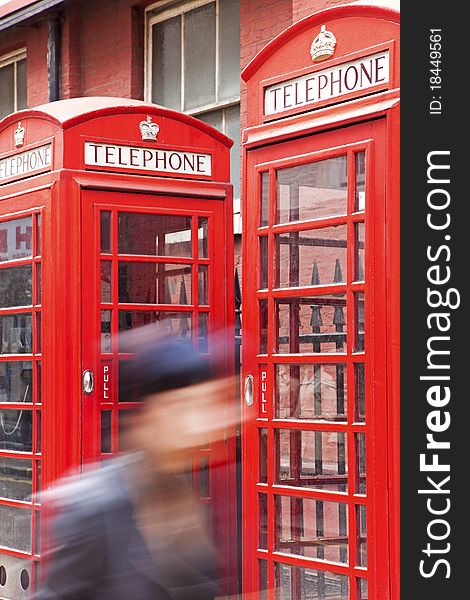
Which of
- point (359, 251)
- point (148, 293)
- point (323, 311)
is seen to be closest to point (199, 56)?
point (148, 293)

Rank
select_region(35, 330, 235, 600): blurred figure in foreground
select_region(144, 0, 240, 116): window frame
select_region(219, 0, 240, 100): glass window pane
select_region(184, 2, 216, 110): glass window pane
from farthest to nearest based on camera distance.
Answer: select_region(184, 2, 216, 110): glass window pane, select_region(144, 0, 240, 116): window frame, select_region(219, 0, 240, 100): glass window pane, select_region(35, 330, 235, 600): blurred figure in foreground

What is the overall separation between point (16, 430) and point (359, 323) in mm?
2466

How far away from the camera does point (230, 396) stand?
19.9ft

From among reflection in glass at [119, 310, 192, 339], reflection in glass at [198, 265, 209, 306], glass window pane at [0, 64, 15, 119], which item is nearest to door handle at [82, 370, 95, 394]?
reflection in glass at [119, 310, 192, 339]

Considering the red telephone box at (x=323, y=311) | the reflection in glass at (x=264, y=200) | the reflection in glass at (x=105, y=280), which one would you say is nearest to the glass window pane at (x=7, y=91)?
the reflection in glass at (x=105, y=280)

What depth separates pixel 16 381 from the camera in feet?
20.4

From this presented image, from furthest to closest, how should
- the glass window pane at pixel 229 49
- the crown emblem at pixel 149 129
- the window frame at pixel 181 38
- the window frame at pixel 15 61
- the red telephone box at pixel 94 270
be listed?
the window frame at pixel 15 61 → the window frame at pixel 181 38 → the glass window pane at pixel 229 49 → the crown emblem at pixel 149 129 → the red telephone box at pixel 94 270

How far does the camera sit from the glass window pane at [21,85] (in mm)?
11719

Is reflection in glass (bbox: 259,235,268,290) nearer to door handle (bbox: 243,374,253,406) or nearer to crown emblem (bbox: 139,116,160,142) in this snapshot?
door handle (bbox: 243,374,253,406)

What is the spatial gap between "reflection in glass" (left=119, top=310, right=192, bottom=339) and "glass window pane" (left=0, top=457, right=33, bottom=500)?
92cm

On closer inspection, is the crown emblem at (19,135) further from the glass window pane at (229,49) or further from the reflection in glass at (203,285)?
the glass window pane at (229,49)

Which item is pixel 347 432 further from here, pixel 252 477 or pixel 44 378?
pixel 44 378

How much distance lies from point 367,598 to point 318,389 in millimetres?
836

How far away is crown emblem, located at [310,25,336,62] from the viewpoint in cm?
465
